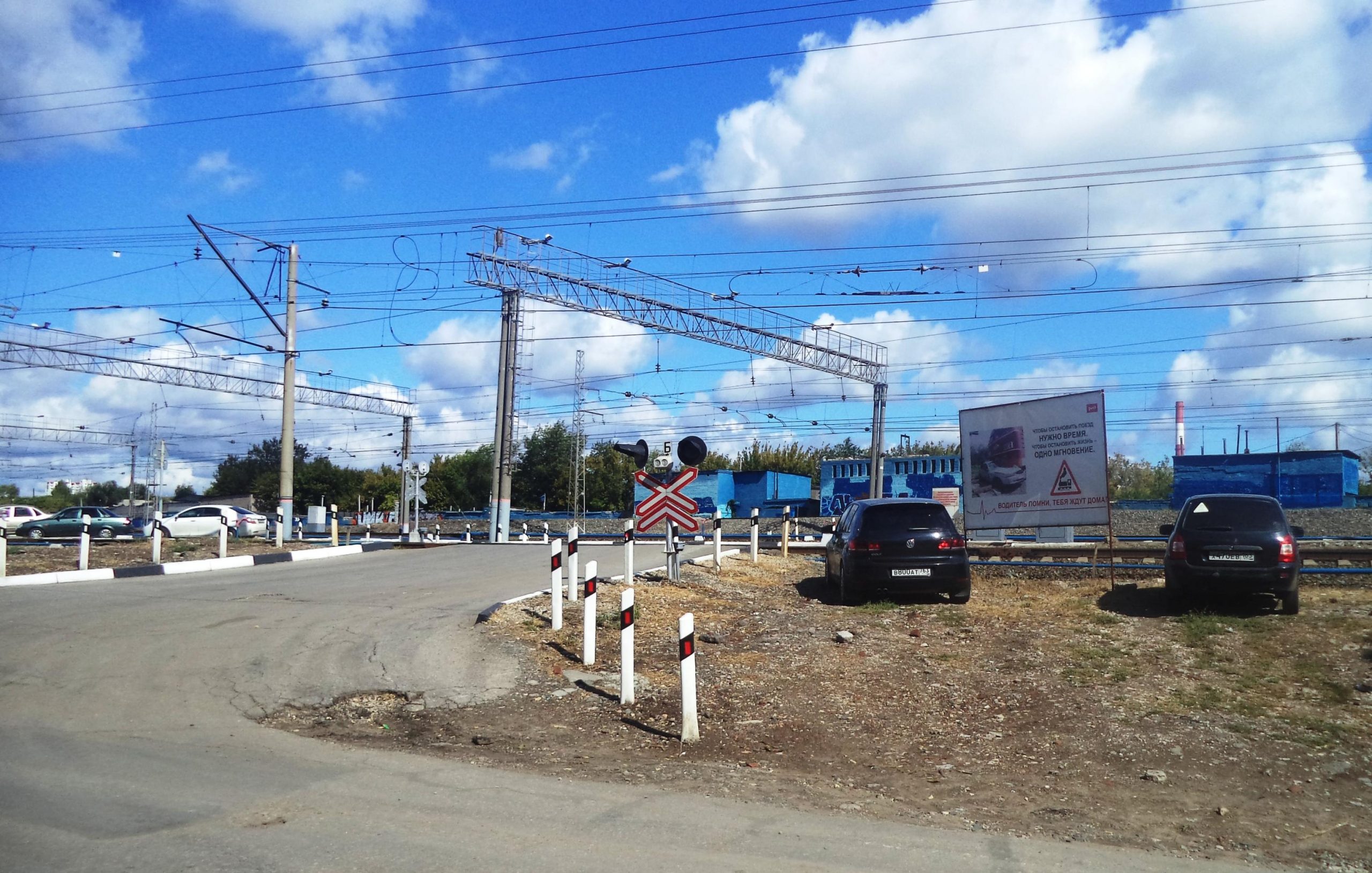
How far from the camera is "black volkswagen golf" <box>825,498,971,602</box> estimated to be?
46.1 feet

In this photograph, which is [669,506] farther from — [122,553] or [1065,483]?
[122,553]

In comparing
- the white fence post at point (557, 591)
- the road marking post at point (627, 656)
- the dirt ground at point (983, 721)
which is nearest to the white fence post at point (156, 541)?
the dirt ground at point (983, 721)

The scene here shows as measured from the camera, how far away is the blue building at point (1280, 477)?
161 ft

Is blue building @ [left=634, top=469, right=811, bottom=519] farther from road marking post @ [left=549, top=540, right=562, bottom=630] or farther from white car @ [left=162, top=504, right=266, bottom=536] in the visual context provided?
road marking post @ [left=549, top=540, right=562, bottom=630]

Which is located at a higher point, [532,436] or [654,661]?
[532,436]

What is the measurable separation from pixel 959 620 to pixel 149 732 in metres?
9.36

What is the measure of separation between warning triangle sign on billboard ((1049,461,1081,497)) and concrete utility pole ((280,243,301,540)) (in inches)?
821

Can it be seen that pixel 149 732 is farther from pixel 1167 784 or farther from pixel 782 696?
pixel 1167 784

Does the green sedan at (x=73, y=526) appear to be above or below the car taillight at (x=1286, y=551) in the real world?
below

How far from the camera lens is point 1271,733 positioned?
25.8ft

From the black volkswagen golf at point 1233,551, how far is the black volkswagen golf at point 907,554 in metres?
2.76

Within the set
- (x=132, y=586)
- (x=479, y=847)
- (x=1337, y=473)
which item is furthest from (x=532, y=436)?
(x=479, y=847)

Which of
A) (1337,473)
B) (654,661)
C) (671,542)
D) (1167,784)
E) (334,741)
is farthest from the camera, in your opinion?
(1337,473)

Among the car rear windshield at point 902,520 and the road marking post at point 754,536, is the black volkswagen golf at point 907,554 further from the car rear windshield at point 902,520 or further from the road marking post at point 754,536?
the road marking post at point 754,536
